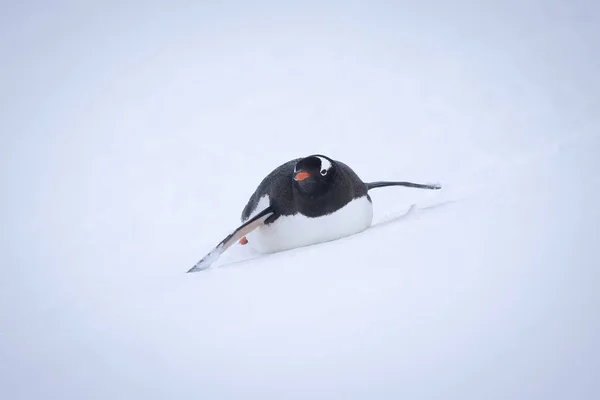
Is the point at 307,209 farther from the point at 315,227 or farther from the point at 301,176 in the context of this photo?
the point at 301,176

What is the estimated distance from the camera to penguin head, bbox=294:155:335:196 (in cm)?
340

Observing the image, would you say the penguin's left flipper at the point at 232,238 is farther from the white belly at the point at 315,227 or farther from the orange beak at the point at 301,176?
the orange beak at the point at 301,176

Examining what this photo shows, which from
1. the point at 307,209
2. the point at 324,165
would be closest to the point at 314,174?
the point at 324,165

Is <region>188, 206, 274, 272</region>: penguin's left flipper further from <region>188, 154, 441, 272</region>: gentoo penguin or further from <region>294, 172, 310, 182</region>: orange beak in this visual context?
<region>294, 172, 310, 182</region>: orange beak

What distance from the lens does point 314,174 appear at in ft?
11.2

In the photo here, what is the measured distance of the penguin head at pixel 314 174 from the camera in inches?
134

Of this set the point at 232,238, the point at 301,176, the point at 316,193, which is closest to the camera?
the point at 301,176

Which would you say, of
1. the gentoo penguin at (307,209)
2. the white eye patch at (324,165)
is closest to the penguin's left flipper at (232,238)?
the gentoo penguin at (307,209)

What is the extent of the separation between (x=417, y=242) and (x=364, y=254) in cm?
29

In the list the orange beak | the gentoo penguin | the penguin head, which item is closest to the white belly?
the gentoo penguin

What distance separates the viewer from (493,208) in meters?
3.24

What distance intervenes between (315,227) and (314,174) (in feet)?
1.21

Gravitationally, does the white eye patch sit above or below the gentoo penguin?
above

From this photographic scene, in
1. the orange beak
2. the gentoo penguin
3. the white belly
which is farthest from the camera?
the white belly
